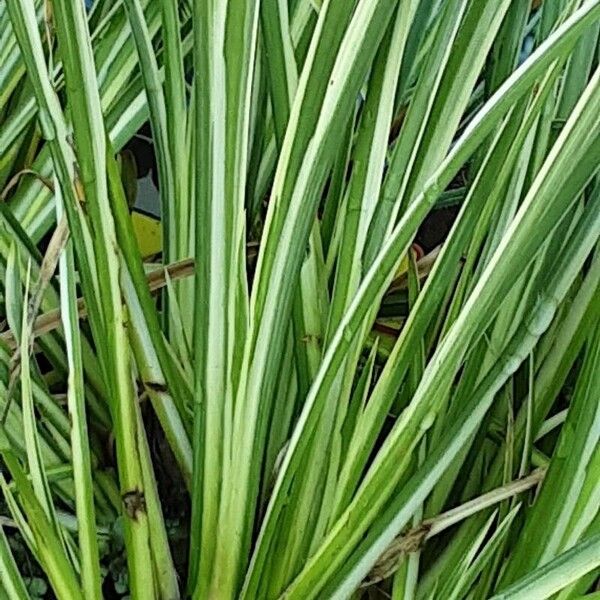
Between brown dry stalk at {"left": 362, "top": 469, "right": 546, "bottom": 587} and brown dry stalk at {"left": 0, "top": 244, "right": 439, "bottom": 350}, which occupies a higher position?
brown dry stalk at {"left": 0, "top": 244, "right": 439, "bottom": 350}

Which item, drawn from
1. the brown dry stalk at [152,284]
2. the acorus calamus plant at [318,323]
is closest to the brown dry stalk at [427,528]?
the acorus calamus plant at [318,323]

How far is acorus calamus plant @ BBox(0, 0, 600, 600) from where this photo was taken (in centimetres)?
40

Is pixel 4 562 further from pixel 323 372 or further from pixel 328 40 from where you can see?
pixel 328 40

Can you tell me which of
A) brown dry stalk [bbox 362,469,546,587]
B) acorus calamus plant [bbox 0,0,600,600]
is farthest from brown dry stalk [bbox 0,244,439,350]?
brown dry stalk [bbox 362,469,546,587]

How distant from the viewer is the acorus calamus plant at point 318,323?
403mm

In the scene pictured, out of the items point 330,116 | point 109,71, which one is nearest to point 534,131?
point 330,116

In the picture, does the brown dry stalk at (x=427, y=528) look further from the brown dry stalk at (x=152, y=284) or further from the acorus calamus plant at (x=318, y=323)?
the brown dry stalk at (x=152, y=284)

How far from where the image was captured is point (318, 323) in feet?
1.63

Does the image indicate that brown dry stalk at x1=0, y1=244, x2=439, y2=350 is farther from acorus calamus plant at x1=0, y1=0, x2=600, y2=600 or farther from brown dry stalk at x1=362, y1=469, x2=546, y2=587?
brown dry stalk at x1=362, y1=469, x2=546, y2=587

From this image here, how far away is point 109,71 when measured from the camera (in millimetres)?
612

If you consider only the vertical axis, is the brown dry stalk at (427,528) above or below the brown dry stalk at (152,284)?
below

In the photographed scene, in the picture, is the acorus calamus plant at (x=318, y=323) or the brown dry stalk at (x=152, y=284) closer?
the acorus calamus plant at (x=318, y=323)

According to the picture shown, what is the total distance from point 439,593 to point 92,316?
0.22 m

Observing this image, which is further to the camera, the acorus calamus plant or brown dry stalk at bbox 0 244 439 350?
brown dry stalk at bbox 0 244 439 350
